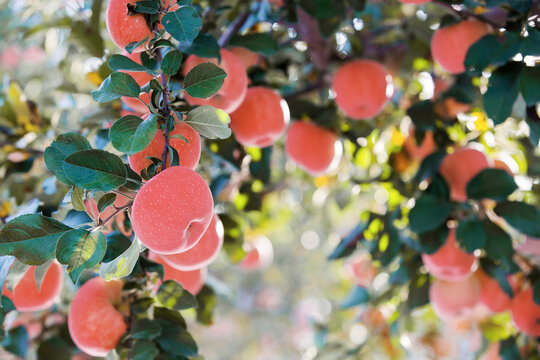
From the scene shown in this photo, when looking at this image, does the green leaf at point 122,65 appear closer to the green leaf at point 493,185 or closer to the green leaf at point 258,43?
the green leaf at point 258,43

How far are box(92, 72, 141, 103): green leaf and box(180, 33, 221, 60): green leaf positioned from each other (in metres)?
0.16

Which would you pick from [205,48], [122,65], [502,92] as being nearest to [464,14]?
[502,92]

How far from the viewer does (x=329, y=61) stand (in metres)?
1.14

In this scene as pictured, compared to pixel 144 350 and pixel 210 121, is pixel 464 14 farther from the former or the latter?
pixel 144 350

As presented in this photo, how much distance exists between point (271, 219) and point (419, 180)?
0.81m

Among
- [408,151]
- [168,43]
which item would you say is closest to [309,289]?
[408,151]

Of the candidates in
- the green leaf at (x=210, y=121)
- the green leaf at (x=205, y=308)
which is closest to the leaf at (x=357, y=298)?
the green leaf at (x=205, y=308)

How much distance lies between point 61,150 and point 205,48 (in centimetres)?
24

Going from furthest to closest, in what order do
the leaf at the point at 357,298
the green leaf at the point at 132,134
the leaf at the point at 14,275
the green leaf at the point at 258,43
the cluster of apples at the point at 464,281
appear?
the leaf at the point at 357,298
the cluster of apples at the point at 464,281
the green leaf at the point at 258,43
the leaf at the point at 14,275
the green leaf at the point at 132,134

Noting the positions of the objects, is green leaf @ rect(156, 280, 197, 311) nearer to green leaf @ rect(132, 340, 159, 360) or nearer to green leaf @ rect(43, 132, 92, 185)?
green leaf @ rect(132, 340, 159, 360)

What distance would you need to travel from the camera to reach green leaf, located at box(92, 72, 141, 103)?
54cm

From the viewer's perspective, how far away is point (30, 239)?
55cm

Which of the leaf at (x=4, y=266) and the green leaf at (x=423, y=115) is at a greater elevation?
the leaf at (x=4, y=266)

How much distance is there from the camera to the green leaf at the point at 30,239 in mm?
546
